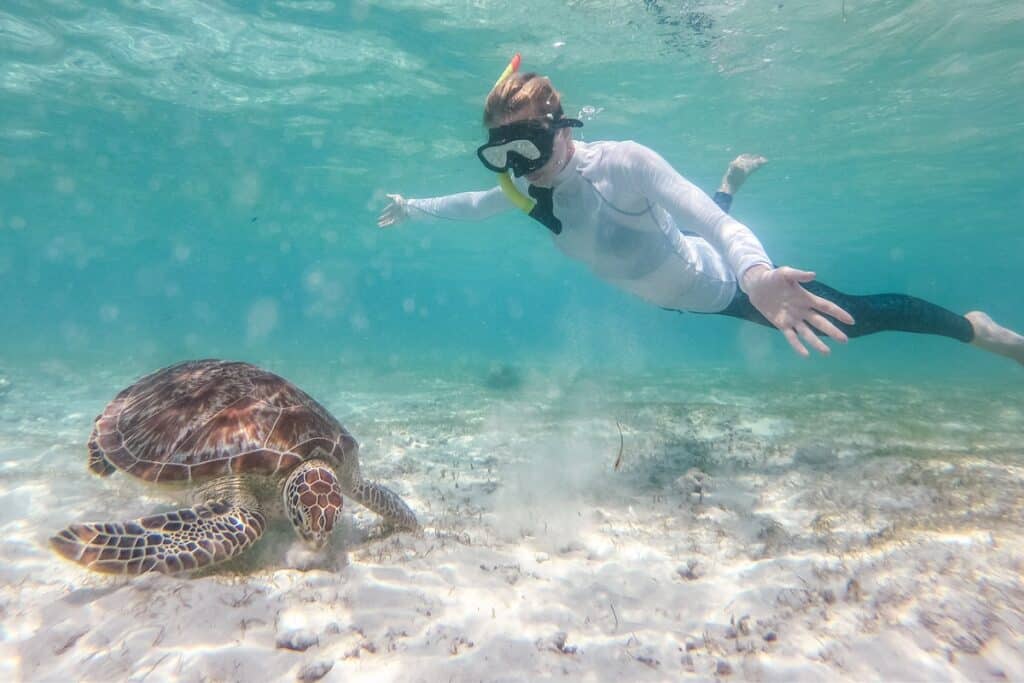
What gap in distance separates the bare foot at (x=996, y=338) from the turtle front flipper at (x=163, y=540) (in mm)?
7105

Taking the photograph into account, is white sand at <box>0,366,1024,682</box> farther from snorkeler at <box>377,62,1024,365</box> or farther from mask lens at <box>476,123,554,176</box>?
mask lens at <box>476,123,554,176</box>

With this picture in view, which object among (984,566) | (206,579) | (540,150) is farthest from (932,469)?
(206,579)

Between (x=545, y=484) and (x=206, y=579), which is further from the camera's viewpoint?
(x=545, y=484)

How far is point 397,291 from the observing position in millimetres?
111375

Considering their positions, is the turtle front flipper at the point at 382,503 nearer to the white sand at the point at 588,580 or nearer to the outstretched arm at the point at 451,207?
the white sand at the point at 588,580

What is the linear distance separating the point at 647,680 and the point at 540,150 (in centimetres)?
381

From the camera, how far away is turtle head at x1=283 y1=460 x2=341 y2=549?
3086mm

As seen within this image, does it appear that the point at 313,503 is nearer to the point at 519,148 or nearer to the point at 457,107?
the point at 519,148

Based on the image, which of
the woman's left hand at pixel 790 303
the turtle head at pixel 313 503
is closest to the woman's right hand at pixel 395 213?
the turtle head at pixel 313 503

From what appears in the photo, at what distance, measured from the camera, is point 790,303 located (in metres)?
3.19

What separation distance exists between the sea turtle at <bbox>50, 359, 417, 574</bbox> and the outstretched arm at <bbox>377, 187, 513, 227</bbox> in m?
2.84

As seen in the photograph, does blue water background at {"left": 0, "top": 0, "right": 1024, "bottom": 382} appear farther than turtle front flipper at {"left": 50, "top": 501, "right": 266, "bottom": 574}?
Yes

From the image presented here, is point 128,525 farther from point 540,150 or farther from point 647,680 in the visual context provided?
point 540,150

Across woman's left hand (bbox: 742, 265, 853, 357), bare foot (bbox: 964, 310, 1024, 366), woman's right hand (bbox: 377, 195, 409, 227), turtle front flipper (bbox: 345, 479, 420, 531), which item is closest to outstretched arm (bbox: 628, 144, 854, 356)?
woman's left hand (bbox: 742, 265, 853, 357)
